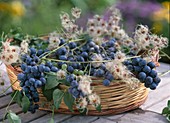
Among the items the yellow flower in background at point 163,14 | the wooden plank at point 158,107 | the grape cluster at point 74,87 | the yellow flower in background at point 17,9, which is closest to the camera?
the grape cluster at point 74,87

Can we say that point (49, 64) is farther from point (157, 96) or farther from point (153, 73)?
point (157, 96)

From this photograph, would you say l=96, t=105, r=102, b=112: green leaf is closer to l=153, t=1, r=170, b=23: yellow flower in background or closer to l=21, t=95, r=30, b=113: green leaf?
l=21, t=95, r=30, b=113: green leaf

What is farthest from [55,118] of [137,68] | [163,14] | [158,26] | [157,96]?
[163,14]

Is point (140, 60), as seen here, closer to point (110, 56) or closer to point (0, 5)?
point (110, 56)

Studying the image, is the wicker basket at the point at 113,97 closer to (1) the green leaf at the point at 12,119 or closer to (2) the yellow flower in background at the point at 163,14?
(1) the green leaf at the point at 12,119

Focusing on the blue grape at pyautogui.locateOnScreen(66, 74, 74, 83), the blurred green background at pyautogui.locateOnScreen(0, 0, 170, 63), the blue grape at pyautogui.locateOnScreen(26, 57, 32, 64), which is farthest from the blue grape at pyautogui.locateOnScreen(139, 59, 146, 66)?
the blurred green background at pyautogui.locateOnScreen(0, 0, 170, 63)

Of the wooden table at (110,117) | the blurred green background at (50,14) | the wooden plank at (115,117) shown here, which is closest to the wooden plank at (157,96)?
the wooden table at (110,117)

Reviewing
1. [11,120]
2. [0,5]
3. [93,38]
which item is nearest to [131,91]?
[93,38]
